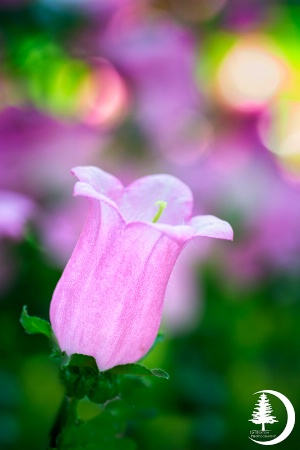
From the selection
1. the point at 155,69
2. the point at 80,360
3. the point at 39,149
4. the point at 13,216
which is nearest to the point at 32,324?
the point at 80,360

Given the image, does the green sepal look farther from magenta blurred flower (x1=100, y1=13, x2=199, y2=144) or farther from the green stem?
magenta blurred flower (x1=100, y1=13, x2=199, y2=144)

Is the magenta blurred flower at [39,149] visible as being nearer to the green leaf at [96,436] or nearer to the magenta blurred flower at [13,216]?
the magenta blurred flower at [13,216]

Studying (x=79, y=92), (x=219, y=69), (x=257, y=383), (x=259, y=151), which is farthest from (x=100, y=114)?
(x=257, y=383)

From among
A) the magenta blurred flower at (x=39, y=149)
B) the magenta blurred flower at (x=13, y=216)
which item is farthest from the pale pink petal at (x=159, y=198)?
the magenta blurred flower at (x=39, y=149)

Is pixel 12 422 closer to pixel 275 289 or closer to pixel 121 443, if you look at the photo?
pixel 121 443

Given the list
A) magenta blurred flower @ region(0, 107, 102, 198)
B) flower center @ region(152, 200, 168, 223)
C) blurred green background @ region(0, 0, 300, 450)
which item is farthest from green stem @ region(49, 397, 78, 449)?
magenta blurred flower @ region(0, 107, 102, 198)

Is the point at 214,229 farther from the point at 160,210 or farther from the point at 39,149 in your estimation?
the point at 39,149
